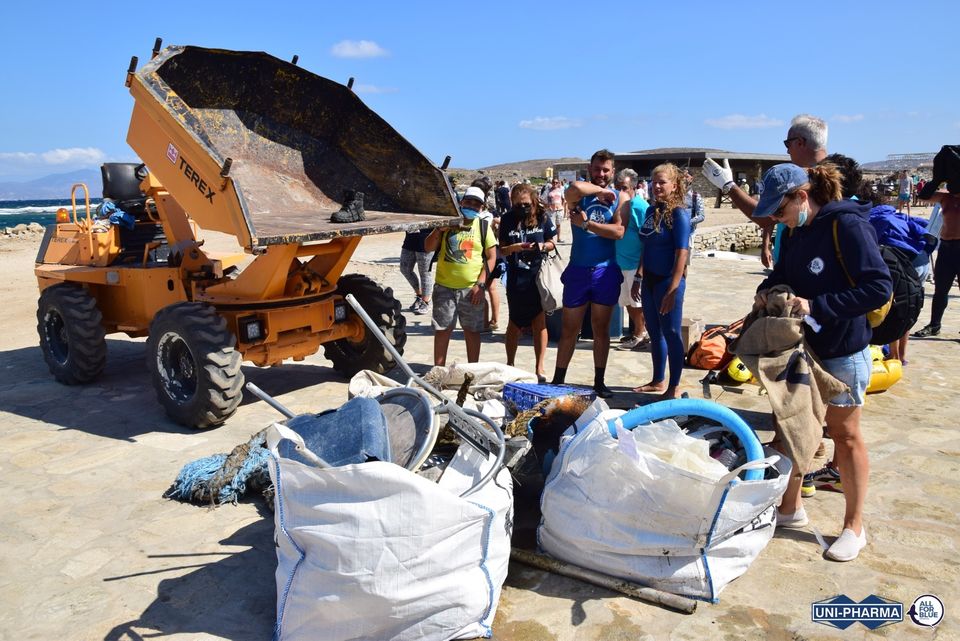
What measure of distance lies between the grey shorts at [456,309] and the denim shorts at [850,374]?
3.11 m

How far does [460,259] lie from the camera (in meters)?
5.97

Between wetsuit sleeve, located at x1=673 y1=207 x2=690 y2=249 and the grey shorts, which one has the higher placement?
wetsuit sleeve, located at x1=673 y1=207 x2=690 y2=249

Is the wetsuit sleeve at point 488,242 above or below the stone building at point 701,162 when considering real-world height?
below

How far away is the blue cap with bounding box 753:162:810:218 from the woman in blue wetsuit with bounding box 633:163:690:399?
166cm

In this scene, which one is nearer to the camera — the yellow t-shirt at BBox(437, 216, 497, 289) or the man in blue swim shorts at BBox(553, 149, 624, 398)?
the man in blue swim shorts at BBox(553, 149, 624, 398)

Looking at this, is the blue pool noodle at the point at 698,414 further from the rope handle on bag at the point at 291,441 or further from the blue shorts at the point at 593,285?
the blue shorts at the point at 593,285

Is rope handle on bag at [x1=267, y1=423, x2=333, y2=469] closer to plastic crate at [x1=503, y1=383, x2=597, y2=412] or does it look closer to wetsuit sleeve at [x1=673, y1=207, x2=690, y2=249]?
plastic crate at [x1=503, y1=383, x2=597, y2=412]

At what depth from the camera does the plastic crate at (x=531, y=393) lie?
14.9 feet

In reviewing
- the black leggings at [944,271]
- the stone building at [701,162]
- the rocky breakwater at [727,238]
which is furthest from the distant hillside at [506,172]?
the black leggings at [944,271]

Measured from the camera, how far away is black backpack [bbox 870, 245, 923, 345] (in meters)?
4.46

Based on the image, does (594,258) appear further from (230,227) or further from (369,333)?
(230,227)

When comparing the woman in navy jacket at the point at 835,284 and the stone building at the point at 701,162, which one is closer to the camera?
the woman in navy jacket at the point at 835,284

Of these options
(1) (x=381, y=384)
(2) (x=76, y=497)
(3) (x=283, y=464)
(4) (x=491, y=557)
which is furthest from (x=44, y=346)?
(4) (x=491, y=557)

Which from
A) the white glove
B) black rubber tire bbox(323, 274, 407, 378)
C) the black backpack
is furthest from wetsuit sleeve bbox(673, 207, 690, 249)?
black rubber tire bbox(323, 274, 407, 378)
